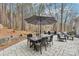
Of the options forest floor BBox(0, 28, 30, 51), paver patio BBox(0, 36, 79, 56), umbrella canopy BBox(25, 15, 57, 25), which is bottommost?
paver patio BBox(0, 36, 79, 56)

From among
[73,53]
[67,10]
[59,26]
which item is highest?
[67,10]

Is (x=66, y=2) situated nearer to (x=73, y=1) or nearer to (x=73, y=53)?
(x=73, y=1)

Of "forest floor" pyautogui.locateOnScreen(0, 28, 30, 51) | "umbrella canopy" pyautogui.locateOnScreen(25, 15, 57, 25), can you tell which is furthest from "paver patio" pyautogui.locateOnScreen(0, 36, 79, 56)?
"umbrella canopy" pyautogui.locateOnScreen(25, 15, 57, 25)

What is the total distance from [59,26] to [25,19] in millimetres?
542

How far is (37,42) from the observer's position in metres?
3.84

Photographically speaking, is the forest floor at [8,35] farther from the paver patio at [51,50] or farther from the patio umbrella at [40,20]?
the patio umbrella at [40,20]

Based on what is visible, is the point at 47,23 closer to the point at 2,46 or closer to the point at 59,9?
the point at 59,9

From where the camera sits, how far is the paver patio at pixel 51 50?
3838 mm

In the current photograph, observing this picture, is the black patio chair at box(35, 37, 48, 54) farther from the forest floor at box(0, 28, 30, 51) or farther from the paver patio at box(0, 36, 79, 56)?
the forest floor at box(0, 28, 30, 51)

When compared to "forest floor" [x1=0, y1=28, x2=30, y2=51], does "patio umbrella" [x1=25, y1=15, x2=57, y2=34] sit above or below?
above

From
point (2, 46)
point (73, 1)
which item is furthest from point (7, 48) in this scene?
point (73, 1)

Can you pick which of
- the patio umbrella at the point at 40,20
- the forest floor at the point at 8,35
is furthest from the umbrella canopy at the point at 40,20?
the forest floor at the point at 8,35

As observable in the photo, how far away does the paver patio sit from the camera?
151 inches

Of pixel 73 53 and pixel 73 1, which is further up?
pixel 73 1
